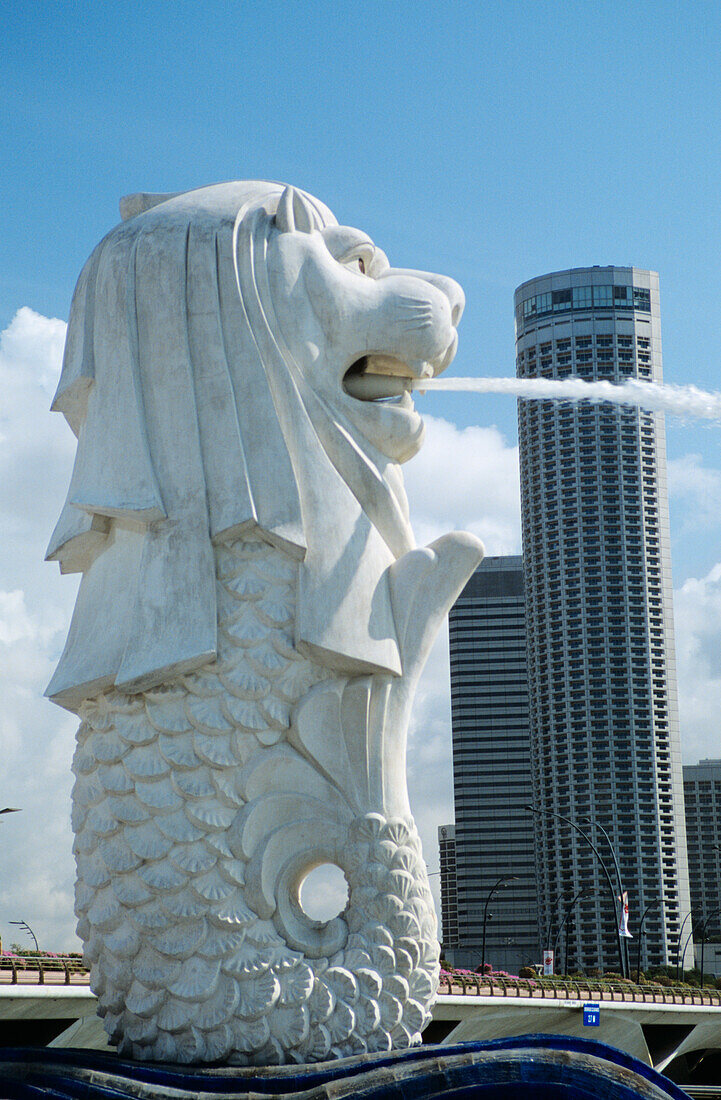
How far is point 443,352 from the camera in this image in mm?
13195

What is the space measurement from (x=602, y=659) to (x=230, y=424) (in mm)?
63312

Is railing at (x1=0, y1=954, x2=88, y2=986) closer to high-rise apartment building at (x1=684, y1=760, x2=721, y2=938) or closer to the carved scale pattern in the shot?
the carved scale pattern

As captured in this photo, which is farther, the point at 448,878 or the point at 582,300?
the point at 448,878

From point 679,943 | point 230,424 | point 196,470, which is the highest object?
point 230,424

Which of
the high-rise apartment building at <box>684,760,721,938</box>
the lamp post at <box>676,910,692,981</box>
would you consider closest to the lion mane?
the lamp post at <box>676,910,692,981</box>

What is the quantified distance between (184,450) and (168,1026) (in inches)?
199

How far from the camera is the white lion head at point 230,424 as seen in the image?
11953 millimetres

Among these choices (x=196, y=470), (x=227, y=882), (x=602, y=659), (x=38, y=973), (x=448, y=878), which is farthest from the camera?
(x=448, y=878)

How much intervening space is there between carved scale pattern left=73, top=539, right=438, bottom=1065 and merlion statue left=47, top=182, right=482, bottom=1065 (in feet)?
0.07

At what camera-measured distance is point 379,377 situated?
519 inches

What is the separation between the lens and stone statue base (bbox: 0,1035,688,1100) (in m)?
10.4

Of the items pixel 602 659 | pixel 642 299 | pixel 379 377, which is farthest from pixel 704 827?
pixel 379 377

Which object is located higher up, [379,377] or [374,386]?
[379,377]

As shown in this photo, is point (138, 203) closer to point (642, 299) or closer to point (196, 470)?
point (196, 470)
